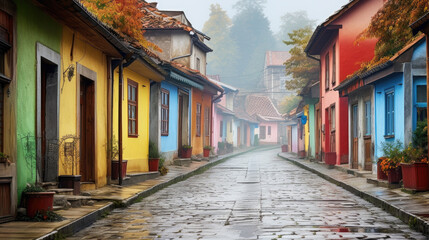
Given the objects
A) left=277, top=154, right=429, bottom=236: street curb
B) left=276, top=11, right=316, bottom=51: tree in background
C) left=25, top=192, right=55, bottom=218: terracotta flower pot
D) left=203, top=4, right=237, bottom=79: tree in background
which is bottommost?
left=277, top=154, right=429, bottom=236: street curb

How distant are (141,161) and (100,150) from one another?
4646 mm

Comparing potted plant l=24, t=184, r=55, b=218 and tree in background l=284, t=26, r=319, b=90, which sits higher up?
tree in background l=284, t=26, r=319, b=90

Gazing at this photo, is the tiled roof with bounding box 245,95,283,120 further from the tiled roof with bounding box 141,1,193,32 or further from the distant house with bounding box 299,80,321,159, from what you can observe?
the tiled roof with bounding box 141,1,193,32

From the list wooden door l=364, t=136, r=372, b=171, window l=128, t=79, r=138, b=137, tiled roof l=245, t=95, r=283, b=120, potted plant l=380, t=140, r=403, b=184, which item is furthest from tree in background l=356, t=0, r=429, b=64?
tiled roof l=245, t=95, r=283, b=120

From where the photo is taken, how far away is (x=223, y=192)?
14.1 metres

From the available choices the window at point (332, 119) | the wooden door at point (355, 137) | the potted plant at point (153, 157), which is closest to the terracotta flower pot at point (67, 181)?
the potted plant at point (153, 157)

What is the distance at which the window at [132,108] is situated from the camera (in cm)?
1700

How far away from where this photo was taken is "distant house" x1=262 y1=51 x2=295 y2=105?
8425 cm

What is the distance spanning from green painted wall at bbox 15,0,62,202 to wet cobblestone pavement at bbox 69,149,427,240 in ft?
4.57

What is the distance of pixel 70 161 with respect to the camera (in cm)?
1130

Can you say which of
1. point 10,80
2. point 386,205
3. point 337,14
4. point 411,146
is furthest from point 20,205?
point 337,14

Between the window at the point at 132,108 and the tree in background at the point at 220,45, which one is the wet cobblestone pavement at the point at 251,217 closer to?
the window at the point at 132,108

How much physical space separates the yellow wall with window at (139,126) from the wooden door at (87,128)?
1.92 metres

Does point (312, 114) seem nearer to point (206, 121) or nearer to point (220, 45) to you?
point (206, 121)
